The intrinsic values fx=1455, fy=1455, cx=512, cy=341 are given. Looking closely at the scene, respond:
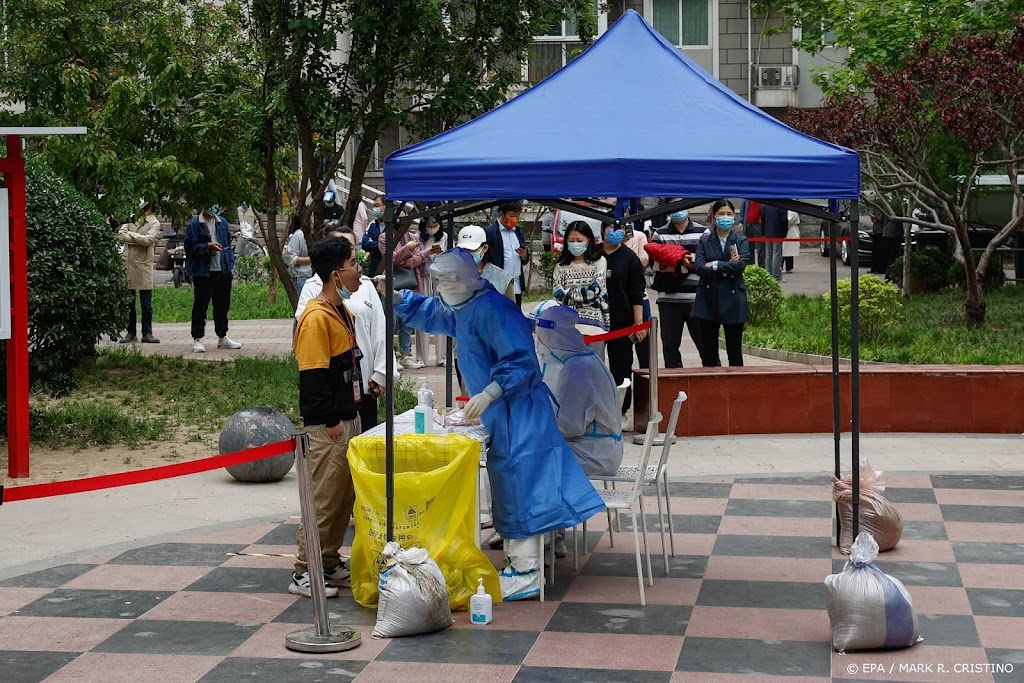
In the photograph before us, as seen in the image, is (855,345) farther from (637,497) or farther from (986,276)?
(986,276)

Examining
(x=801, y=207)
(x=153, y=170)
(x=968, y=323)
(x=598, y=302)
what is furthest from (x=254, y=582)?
(x=968, y=323)

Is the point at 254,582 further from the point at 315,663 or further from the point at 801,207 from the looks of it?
the point at 801,207

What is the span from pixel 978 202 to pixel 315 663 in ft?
74.5

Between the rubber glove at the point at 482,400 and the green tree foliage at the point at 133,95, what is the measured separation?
801cm

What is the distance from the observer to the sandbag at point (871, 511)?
771 centimetres

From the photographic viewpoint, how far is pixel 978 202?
86.7 ft

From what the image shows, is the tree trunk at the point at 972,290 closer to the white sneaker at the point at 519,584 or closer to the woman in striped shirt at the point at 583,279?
the woman in striped shirt at the point at 583,279

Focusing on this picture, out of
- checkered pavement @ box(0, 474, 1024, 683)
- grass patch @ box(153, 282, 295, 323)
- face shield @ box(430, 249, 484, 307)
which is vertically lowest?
checkered pavement @ box(0, 474, 1024, 683)

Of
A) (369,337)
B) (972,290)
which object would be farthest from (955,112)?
(369,337)

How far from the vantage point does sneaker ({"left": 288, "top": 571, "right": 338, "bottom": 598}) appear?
23.3 feet

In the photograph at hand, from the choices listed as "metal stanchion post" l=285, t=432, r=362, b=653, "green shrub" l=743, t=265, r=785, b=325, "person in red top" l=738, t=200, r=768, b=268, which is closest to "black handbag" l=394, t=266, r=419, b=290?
"green shrub" l=743, t=265, r=785, b=325

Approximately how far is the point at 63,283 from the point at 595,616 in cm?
579

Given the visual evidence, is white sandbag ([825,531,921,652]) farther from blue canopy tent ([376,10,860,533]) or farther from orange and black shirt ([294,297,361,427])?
orange and black shirt ([294,297,361,427])

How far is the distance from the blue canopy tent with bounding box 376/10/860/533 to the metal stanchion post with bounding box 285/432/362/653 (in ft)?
→ 1.69
